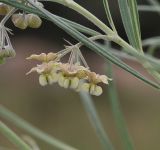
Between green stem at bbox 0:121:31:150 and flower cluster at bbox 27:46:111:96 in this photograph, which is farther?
green stem at bbox 0:121:31:150

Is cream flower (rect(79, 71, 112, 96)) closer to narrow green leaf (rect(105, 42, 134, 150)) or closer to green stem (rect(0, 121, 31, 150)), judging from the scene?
green stem (rect(0, 121, 31, 150))

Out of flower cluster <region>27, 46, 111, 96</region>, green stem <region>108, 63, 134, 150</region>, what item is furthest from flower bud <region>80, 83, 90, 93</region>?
green stem <region>108, 63, 134, 150</region>

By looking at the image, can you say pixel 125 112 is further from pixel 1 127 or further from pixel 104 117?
pixel 1 127

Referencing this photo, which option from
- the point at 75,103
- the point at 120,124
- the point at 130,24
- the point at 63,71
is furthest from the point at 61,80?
the point at 75,103

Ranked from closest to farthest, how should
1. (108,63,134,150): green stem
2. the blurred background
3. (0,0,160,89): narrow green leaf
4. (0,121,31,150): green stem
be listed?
(0,0,160,89): narrow green leaf
(0,121,31,150): green stem
(108,63,134,150): green stem
the blurred background

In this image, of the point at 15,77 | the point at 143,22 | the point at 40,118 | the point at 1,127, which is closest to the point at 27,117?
the point at 40,118

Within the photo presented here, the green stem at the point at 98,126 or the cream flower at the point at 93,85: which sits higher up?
the green stem at the point at 98,126

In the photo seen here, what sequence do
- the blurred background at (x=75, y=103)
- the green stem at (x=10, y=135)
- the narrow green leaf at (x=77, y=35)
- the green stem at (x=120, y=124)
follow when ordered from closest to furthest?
the narrow green leaf at (x=77, y=35) < the green stem at (x=10, y=135) < the green stem at (x=120, y=124) < the blurred background at (x=75, y=103)

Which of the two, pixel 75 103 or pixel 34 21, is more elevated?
pixel 75 103

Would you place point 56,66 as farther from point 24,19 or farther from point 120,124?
point 120,124

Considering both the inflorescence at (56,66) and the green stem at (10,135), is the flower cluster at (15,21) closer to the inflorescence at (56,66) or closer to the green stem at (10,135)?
the inflorescence at (56,66)

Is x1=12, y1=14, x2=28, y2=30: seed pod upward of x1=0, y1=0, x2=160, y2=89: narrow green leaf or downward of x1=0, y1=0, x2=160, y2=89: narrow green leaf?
upward

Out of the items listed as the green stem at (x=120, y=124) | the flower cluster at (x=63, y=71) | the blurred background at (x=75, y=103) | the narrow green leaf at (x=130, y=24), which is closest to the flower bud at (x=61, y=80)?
the flower cluster at (x=63, y=71)
